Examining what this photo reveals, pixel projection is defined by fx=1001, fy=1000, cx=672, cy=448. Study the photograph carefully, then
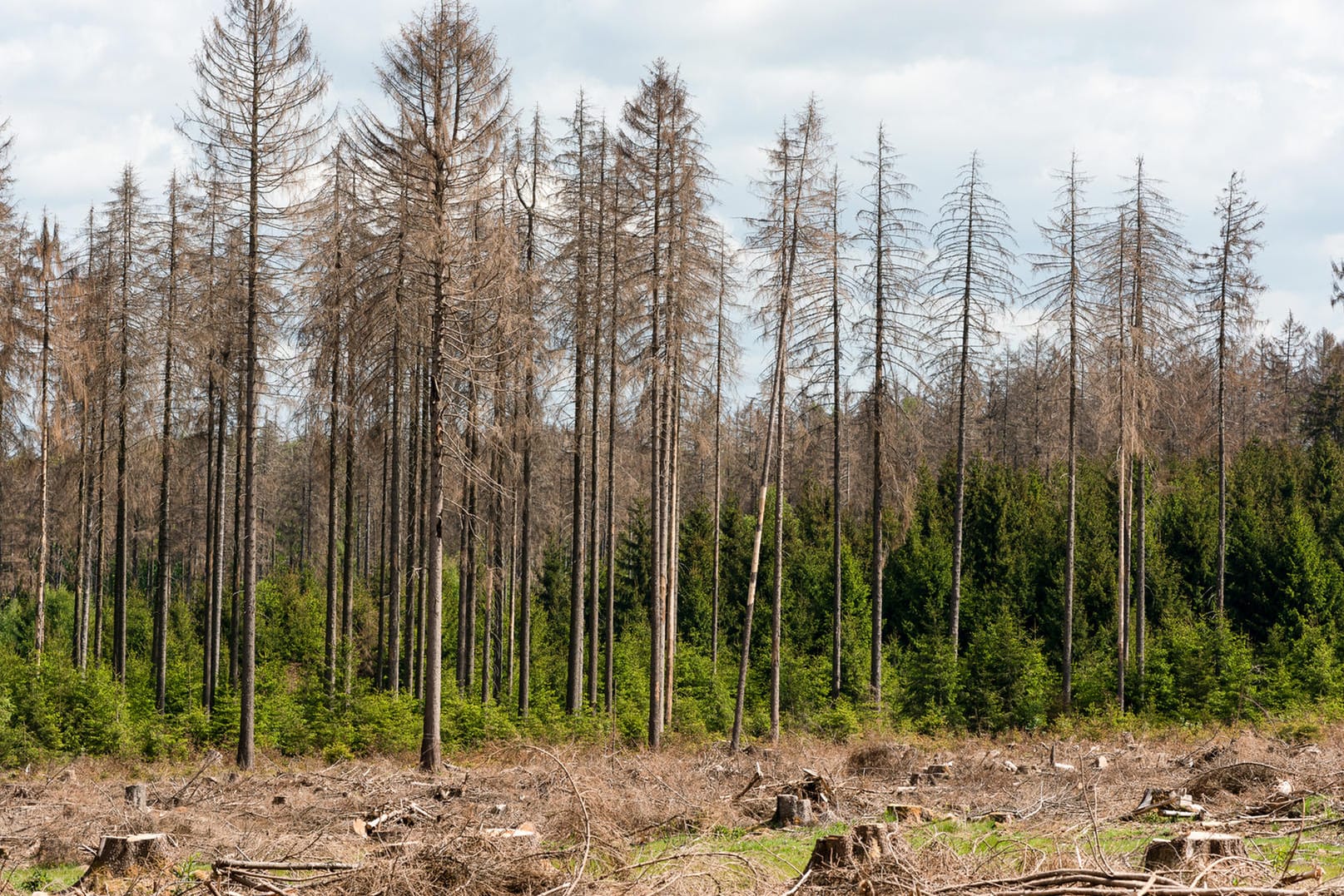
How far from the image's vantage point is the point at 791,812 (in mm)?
10625

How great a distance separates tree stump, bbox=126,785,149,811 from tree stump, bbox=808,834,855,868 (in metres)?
8.72

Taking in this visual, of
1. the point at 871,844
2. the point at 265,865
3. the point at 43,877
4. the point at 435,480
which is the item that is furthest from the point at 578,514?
the point at 871,844

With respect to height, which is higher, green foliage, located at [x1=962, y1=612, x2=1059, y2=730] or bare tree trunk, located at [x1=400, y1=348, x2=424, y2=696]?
bare tree trunk, located at [x1=400, y1=348, x2=424, y2=696]

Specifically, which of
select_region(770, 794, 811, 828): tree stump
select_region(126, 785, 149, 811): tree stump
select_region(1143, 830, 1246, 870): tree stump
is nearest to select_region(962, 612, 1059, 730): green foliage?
select_region(770, 794, 811, 828): tree stump

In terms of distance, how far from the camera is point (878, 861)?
589cm

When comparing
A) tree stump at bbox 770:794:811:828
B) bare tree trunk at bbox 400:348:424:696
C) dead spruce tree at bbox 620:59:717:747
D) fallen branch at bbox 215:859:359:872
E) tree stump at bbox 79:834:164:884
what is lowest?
tree stump at bbox 770:794:811:828

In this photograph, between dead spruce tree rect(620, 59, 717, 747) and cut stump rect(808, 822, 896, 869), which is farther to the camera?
dead spruce tree rect(620, 59, 717, 747)

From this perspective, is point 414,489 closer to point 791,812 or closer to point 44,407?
point 44,407

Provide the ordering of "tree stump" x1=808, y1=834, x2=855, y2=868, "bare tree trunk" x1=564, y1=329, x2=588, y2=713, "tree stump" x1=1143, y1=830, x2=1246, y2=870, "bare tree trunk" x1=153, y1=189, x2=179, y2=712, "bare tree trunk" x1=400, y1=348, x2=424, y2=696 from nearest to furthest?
"tree stump" x1=1143, y1=830, x2=1246, y2=870 < "tree stump" x1=808, y1=834, x2=855, y2=868 < "bare tree trunk" x1=400, y1=348, x2=424, y2=696 < "bare tree trunk" x1=564, y1=329, x2=588, y2=713 < "bare tree trunk" x1=153, y1=189, x2=179, y2=712

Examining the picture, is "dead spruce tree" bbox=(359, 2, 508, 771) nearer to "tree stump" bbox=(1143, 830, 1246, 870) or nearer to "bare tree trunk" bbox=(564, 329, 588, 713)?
"bare tree trunk" bbox=(564, 329, 588, 713)

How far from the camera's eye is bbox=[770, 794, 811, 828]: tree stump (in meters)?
10.6

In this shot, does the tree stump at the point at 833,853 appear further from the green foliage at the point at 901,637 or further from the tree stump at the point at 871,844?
the green foliage at the point at 901,637

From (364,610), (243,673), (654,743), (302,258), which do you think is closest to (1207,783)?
(654,743)

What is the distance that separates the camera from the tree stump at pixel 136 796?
450 inches
